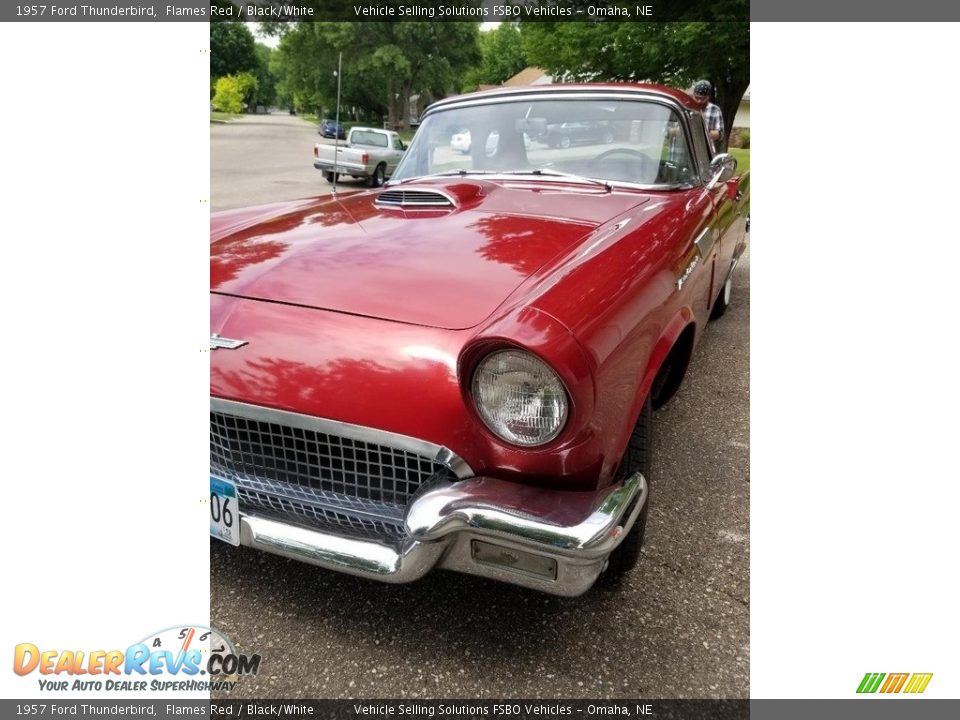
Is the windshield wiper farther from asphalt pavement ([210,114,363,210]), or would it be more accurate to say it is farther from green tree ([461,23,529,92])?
green tree ([461,23,529,92])

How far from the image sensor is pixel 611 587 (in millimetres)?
1910

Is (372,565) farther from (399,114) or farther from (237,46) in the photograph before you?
(237,46)

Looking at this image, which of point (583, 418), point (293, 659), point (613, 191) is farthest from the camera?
point (613, 191)

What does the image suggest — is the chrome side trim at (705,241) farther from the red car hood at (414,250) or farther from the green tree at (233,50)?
the green tree at (233,50)

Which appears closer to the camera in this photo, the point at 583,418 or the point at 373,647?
the point at 583,418

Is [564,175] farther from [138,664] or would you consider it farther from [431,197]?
[138,664]

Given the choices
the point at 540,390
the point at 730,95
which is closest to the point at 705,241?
the point at 540,390

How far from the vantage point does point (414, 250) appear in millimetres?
2008

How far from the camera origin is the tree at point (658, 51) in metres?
12.8

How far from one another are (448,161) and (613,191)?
88cm

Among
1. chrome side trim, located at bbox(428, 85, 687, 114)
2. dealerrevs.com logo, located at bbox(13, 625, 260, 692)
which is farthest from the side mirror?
dealerrevs.com logo, located at bbox(13, 625, 260, 692)

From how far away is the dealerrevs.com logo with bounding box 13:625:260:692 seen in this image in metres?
1.43

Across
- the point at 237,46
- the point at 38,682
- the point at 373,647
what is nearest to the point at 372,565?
the point at 373,647
